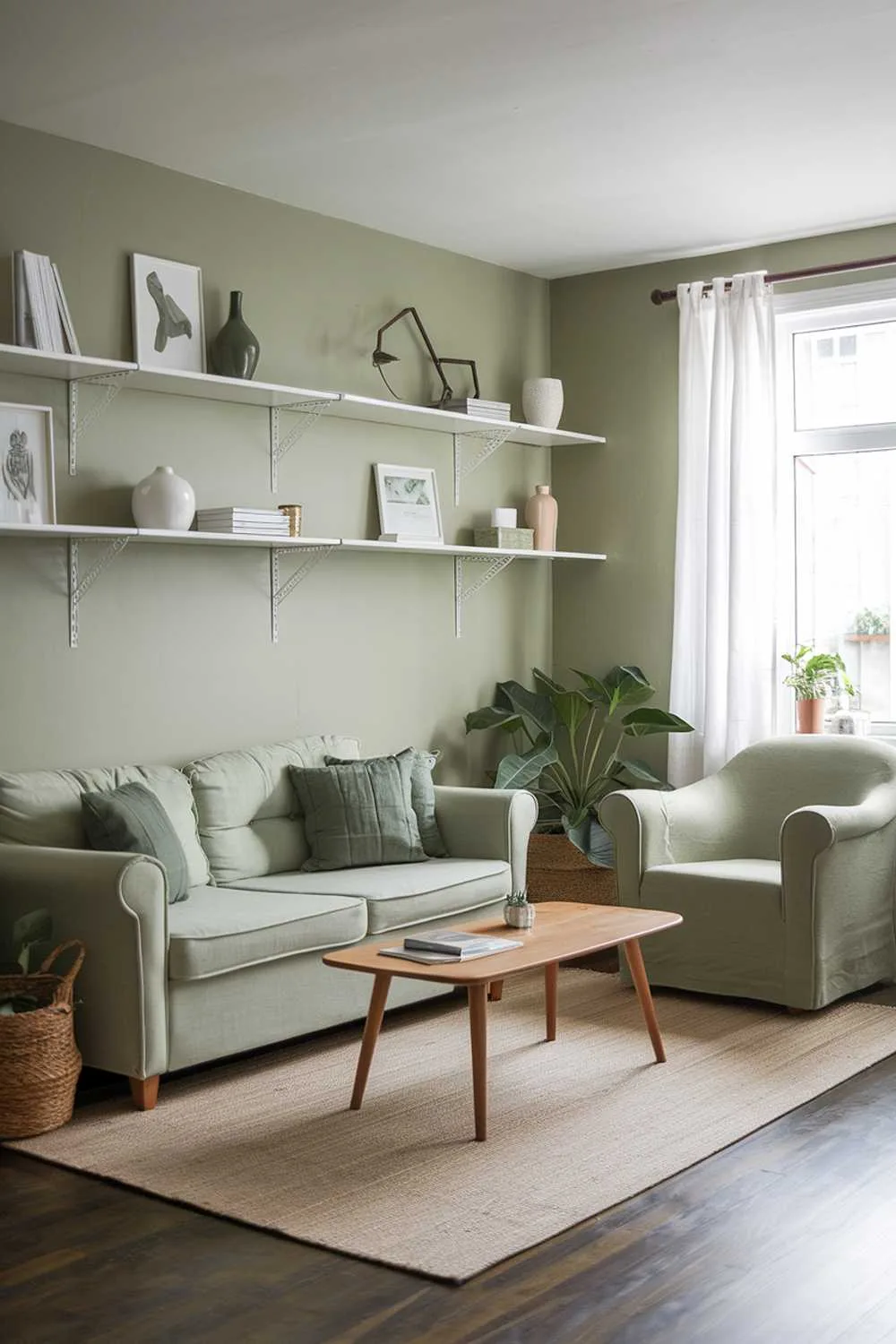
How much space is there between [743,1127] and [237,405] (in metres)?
2.81

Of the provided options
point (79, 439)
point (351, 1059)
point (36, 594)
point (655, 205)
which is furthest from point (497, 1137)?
point (655, 205)

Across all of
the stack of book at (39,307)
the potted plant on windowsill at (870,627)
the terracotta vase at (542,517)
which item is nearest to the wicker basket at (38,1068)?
the stack of book at (39,307)

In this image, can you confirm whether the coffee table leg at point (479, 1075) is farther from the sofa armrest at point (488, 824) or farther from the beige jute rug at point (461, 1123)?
the sofa armrest at point (488, 824)

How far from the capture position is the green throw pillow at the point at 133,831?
4020 millimetres

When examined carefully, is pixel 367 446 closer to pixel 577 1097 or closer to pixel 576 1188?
pixel 577 1097

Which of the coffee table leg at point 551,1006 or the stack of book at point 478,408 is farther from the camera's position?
the stack of book at point 478,408

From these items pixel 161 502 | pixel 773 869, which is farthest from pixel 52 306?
pixel 773 869

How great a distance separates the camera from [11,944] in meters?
3.69

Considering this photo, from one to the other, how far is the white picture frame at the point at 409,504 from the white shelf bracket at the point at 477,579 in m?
0.16

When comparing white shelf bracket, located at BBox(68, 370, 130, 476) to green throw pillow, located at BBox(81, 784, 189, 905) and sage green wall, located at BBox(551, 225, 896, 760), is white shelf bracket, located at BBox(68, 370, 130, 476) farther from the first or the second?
sage green wall, located at BBox(551, 225, 896, 760)

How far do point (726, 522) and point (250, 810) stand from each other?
2.21 meters

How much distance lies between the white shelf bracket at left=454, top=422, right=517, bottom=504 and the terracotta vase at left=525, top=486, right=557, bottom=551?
26 cm

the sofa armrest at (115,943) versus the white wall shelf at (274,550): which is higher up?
the white wall shelf at (274,550)

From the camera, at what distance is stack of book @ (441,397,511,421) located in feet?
18.4
